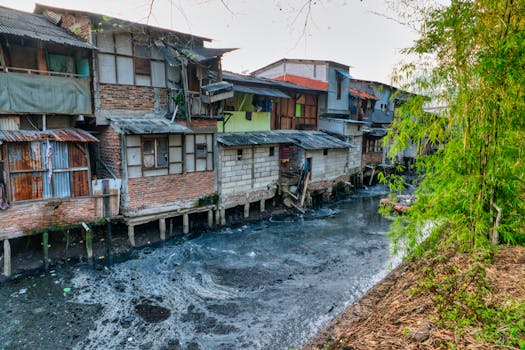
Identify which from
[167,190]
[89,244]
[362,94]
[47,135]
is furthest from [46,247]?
[362,94]

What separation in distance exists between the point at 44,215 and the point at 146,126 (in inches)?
172

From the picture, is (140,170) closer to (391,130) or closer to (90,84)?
(90,84)

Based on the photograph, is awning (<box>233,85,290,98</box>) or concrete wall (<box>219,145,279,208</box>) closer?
concrete wall (<box>219,145,279,208</box>)

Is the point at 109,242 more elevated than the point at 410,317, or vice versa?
the point at 410,317

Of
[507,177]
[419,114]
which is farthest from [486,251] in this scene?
[419,114]

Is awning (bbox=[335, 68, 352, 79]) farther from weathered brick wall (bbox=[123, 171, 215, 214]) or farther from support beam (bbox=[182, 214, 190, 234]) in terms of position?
support beam (bbox=[182, 214, 190, 234])

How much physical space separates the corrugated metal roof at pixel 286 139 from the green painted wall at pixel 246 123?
0.35m

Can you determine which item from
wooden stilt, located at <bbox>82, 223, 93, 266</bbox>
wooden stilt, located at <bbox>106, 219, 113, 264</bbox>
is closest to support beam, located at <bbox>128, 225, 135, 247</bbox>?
wooden stilt, located at <bbox>106, 219, 113, 264</bbox>

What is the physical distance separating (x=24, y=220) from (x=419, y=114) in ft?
36.9

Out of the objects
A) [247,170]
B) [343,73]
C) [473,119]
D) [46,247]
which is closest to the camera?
[473,119]

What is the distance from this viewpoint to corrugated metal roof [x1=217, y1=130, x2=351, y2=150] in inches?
637

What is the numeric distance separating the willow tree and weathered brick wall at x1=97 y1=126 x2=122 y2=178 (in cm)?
978

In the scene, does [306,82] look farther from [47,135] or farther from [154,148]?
[47,135]

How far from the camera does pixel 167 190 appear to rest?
13578 millimetres
